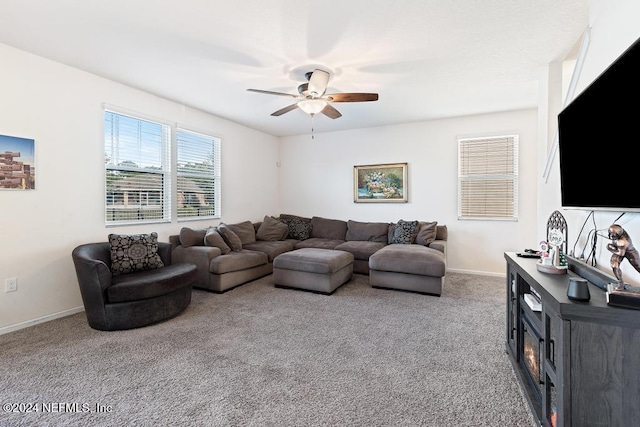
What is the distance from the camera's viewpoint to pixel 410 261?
3807 mm

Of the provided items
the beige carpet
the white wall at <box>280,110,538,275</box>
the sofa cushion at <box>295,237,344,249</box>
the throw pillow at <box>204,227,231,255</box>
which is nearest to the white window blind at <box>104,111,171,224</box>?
the throw pillow at <box>204,227,231,255</box>

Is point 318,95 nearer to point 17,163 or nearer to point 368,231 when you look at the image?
point 368,231

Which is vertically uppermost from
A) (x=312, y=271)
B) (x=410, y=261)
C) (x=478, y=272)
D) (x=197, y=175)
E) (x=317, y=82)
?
(x=317, y=82)

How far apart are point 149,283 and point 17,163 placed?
64.9 inches

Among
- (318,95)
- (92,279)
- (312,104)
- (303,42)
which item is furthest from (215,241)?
(303,42)

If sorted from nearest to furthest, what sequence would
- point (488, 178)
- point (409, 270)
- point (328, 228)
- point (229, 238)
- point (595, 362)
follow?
1. point (595, 362)
2. point (409, 270)
3. point (229, 238)
4. point (488, 178)
5. point (328, 228)

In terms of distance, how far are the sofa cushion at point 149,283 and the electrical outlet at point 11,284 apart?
856 mm

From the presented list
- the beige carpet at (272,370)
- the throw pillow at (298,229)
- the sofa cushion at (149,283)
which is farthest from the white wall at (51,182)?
Answer: the throw pillow at (298,229)

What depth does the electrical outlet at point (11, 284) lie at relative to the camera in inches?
108

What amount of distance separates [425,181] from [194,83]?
12.7ft

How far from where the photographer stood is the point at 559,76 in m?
3.01

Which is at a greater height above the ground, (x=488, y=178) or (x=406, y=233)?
(x=488, y=178)

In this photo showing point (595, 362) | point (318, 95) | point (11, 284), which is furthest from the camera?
point (318, 95)

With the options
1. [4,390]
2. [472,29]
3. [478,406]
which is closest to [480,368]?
[478,406]
